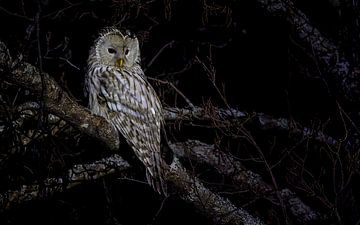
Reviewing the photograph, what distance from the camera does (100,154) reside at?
5.72m

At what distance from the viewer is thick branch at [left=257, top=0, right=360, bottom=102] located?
625 cm

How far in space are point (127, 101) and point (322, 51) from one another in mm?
2484

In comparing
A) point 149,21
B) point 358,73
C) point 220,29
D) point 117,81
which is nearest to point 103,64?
point 117,81

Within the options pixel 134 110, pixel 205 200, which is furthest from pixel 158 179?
pixel 134 110

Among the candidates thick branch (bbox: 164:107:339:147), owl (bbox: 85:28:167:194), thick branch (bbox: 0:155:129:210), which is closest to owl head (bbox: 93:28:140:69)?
owl (bbox: 85:28:167:194)

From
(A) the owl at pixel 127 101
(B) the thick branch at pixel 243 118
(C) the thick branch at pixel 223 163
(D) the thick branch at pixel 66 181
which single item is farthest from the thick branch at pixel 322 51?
(D) the thick branch at pixel 66 181

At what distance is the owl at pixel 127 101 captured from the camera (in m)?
4.58

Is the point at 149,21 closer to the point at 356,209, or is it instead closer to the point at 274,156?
the point at 274,156

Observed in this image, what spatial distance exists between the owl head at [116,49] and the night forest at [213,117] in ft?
1.49

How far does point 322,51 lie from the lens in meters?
6.34

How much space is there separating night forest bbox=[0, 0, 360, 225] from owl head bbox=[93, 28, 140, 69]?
0.46 m

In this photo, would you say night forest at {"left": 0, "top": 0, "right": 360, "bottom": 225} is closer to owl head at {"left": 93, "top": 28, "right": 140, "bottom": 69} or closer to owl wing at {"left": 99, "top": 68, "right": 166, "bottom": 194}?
owl wing at {"left": 99, "top": 68, "right": 166, "bottom": 194}

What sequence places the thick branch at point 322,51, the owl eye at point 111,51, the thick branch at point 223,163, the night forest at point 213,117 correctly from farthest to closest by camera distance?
the thick branch at point 322,51 < the thick branch at point 223,163 < the owl eye at point 111,51 < the night forest at point 213,117

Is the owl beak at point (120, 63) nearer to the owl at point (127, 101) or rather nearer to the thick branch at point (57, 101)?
the owl at point (127, 101)
